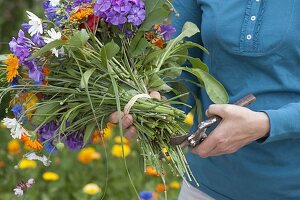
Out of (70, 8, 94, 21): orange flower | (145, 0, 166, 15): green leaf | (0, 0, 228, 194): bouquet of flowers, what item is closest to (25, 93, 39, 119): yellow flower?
(0, 0, 228, 194): bouquet of flowers

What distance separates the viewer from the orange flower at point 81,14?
1.68 metres

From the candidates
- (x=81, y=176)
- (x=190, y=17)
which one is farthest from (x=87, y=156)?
(x=190, y=17)

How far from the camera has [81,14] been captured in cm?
168

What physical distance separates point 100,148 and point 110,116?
6.51 feet

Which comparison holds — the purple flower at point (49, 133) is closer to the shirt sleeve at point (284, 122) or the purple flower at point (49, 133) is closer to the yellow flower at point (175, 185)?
the shirt sleeve at point (284, 122)

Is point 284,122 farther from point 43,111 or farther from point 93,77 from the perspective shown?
point 43,111

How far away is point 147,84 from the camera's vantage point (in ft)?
5.68

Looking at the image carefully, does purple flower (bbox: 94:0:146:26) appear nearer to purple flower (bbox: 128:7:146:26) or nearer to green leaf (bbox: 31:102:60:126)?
purple flower (bbox: 128:7:146:26)

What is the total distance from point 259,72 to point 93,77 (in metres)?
0.45

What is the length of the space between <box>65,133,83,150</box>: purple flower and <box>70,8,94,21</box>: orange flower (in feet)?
1.00

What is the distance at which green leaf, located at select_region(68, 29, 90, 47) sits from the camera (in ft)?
5.28

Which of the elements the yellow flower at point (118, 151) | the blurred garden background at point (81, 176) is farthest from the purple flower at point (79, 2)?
the yellow flower at point (118, 151)

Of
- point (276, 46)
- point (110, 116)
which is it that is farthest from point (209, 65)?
point (110, 116)

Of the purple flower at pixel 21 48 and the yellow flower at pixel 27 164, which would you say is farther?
the yellow flower at pixel 27 164
